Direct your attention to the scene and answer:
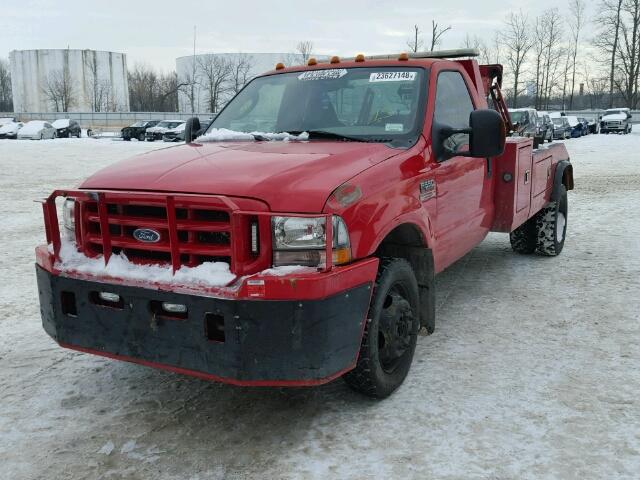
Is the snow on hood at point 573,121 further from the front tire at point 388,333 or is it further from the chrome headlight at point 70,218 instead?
the chrome headlight at point 70,218

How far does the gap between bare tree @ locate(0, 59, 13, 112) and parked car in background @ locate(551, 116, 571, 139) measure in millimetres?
100479

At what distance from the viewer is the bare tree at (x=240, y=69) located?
3031 inches

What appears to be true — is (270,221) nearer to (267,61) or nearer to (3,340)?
(3,340)

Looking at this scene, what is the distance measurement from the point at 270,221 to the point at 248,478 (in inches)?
46.6

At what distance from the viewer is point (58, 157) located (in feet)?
76.0

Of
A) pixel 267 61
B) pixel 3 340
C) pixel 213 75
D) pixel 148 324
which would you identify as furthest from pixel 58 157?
pixel 267 61

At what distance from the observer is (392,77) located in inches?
173

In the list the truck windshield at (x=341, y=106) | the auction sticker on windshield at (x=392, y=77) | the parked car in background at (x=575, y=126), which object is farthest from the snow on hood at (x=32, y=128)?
the auction sticker on windshield at (x=392, y=77)

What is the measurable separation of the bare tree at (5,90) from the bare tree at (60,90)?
65.4 ft

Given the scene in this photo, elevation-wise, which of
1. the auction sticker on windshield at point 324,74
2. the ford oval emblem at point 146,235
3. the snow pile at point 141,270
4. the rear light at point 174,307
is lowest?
the rear light at point 174,307

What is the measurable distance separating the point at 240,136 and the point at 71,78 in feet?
330

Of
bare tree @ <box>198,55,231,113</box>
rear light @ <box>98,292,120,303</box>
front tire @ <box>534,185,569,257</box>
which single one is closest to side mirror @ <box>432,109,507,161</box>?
rear light @ <box>98,292,120,303</box>

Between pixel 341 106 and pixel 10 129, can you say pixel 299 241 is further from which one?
pixel 10 129

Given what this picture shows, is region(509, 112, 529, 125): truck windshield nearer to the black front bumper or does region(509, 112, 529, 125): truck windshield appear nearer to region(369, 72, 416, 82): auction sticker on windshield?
region(369, 72, 416, 82): auction sticker on windshield
